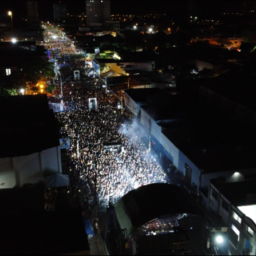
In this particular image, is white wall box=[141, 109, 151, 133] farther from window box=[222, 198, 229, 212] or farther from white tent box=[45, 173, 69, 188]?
window box=[222, 198, 229, 212]

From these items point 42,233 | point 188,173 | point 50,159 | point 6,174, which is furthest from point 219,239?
point 6,174

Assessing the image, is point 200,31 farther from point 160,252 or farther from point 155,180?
point 160,252

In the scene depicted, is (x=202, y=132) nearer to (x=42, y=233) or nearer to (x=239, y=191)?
(x=239, y=191)

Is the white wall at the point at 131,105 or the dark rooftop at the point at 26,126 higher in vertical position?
the dark rooftop at the point at 26,126

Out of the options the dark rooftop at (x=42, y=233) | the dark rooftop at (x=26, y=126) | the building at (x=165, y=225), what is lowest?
the building at (x=165, y=225)

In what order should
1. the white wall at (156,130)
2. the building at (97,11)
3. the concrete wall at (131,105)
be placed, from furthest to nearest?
1. the building at (97,11)
2. the concrete wall at (131,105)
3. the white wall at (156,130)

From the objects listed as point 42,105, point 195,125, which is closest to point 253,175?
point 195,125

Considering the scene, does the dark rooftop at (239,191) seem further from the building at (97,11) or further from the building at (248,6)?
the building at (97,11)

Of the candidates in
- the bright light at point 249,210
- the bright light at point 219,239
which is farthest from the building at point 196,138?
the bright light at point 219,239
